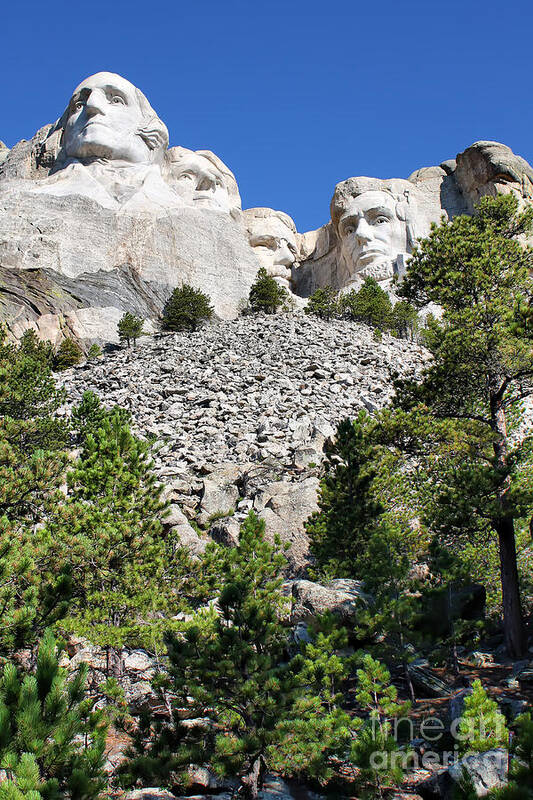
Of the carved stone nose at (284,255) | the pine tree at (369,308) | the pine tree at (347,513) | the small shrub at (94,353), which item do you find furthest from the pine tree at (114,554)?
the carved stone nose at (284,255)

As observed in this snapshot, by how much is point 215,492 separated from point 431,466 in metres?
9.42

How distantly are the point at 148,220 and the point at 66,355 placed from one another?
17197 mm

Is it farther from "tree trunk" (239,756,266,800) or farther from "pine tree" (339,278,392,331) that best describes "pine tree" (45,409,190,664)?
"pine tree" (339,278,392,331)

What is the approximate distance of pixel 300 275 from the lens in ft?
206

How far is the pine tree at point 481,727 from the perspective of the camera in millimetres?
4492

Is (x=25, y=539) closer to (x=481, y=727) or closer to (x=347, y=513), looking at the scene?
(x=481, y=727)

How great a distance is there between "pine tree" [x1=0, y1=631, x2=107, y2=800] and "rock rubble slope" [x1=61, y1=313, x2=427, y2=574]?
32.7 ft

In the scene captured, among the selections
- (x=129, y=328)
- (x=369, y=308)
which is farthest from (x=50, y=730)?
(x=369, y=308)

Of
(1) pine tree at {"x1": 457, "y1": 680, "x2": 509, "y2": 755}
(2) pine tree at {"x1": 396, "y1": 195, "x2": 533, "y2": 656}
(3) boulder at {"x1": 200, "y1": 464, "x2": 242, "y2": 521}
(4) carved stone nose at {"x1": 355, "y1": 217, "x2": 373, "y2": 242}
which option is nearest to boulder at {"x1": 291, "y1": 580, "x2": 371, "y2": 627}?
(2) pine tree at {"x1": 396, "y1": 195, "x2": 533, "y2": 656}

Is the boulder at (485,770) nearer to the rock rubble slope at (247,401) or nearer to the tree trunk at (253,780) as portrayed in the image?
the tree trunk at (253,780)

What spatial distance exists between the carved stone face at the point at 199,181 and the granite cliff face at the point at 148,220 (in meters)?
0.12

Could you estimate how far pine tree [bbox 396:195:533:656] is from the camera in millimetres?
9820

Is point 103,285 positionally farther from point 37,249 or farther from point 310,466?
point 310,466

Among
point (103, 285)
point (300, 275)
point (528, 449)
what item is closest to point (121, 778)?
point (528, 449)
